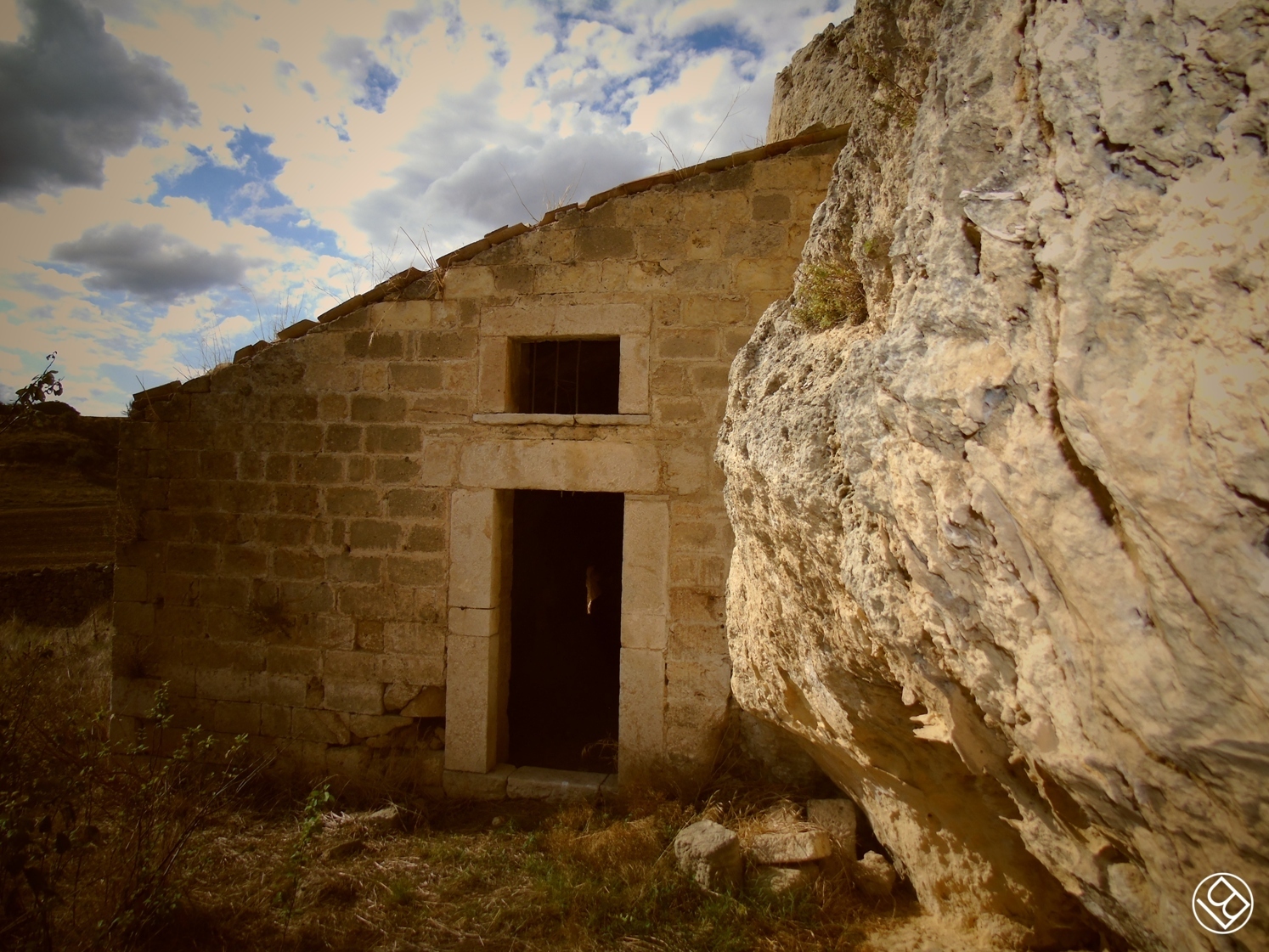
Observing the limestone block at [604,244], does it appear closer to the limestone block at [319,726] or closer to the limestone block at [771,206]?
the limestone block at [771,206]

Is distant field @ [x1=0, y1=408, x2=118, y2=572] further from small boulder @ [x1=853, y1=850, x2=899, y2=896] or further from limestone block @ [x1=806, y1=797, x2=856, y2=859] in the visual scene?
small boulder @ [x1=853, y1=850, x2=899, y2=896]

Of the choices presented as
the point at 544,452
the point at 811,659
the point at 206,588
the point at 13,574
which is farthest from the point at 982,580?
the point at 13,574

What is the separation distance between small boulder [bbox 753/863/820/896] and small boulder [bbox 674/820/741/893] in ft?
0.39

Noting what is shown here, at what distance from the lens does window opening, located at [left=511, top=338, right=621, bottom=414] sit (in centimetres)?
479

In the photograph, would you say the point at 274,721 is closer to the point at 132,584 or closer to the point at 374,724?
the point at 374,724

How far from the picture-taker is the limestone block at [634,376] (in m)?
4.29

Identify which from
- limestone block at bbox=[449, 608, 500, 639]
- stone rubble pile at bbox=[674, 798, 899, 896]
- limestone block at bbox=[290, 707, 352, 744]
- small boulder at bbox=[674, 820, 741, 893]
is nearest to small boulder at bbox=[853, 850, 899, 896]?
stone rubble pile at bbox=[674, 798, 899, 896]

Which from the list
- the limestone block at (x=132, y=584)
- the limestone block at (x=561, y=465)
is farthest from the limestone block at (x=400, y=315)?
the limestone block at (x=132, y=584)

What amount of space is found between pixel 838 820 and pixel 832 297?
2892mm

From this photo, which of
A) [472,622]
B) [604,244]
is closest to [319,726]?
[472,622]

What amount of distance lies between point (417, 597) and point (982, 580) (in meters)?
3.98

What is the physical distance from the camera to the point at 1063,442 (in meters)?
1.14

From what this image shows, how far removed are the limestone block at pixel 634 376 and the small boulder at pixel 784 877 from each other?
269 centimetres

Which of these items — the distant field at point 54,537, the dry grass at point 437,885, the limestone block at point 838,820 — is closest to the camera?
the dry grass at point 437,885
